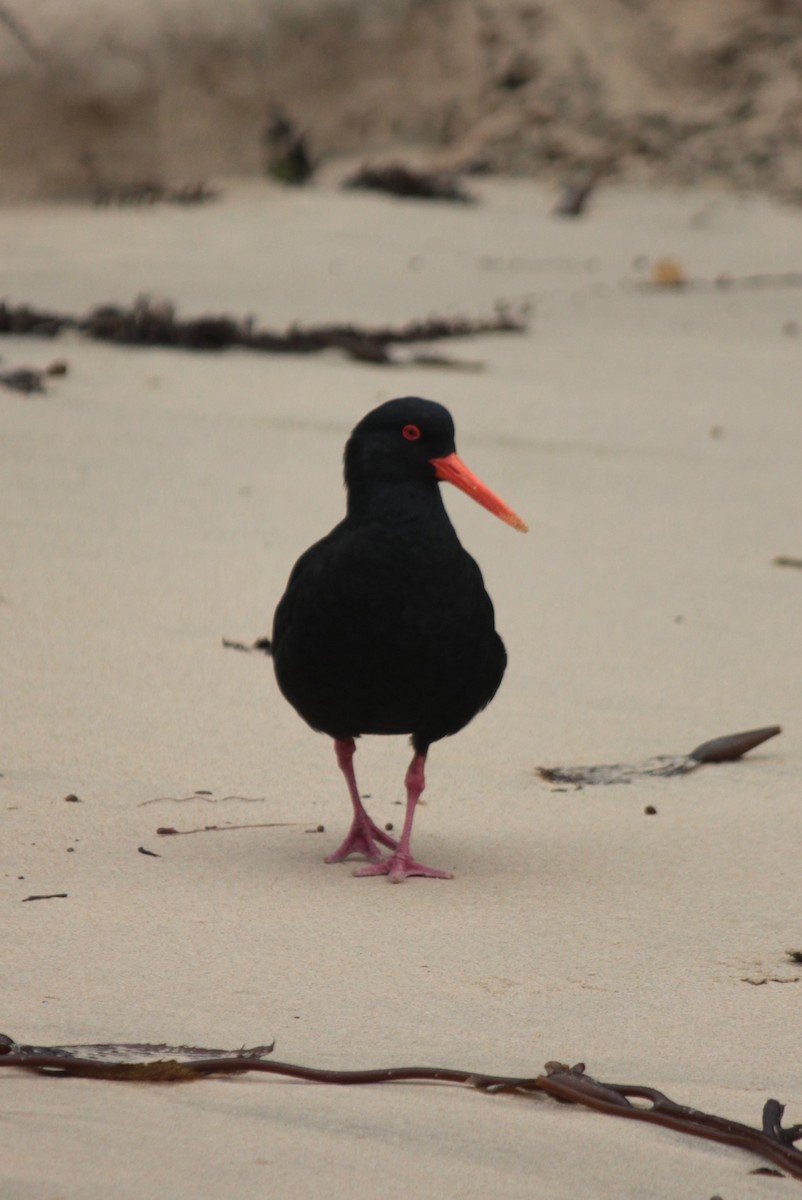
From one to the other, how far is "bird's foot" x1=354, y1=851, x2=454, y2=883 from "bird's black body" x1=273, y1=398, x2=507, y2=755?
0.29 meters

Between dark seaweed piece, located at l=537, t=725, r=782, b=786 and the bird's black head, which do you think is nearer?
the bird's black head

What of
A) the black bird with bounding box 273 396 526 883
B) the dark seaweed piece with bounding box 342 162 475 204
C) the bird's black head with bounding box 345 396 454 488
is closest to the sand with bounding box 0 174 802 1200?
the black bird with bounding box 273 396 526 883

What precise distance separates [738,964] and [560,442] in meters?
5.19

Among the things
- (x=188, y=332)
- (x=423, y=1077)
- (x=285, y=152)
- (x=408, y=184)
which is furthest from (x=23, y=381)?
(x=285, y=152)

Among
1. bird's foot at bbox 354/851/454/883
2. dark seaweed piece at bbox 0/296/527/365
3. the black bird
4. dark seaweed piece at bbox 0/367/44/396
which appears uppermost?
dark seaweed piece at bbox 0/296/527/365

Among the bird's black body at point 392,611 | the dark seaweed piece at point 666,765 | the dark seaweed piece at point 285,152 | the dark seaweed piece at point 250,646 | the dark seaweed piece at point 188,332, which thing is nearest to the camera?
the bird's black body at point 392,611

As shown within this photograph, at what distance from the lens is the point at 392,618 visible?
12.7 feet

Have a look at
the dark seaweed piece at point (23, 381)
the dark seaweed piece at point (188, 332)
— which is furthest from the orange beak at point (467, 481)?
the dark seaweed piece at point (188, 332)

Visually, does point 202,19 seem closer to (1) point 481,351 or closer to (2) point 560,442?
(1) point 481,351

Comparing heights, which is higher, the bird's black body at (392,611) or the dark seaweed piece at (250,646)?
the bird's black body at (392,611)

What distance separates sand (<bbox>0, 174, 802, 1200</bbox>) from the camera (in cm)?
243

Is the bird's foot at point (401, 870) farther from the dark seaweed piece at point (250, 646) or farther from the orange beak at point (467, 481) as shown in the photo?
the dark seaweed piece at point (250, 646)

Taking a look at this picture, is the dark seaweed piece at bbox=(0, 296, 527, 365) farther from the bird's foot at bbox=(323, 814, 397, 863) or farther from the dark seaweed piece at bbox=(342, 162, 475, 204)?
the bird's foot at bbox=(323, 814, 397, 863)

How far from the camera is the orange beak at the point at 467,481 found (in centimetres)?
412
